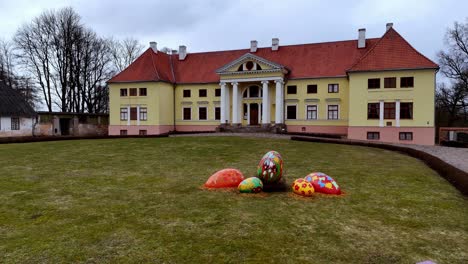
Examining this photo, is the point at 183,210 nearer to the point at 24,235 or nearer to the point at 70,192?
the point at 24,235

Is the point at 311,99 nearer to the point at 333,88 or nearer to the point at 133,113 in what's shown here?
the point at 333,88

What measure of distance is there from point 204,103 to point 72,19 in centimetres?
2495

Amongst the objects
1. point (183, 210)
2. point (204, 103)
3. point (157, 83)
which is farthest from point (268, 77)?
point (183, 210)

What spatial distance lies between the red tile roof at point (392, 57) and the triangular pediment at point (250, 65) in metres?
8.53

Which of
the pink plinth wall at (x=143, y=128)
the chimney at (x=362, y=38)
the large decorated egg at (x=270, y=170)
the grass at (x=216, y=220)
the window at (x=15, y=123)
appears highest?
the chimney at (x=362, y=38)

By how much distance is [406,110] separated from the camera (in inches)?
1227

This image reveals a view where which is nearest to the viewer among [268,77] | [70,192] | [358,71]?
[70,192]

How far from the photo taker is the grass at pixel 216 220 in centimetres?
532

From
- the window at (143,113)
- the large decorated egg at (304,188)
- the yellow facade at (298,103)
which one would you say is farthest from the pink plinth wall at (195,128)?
the large decorated egg at (304,188)

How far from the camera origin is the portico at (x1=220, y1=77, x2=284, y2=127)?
3728 cm

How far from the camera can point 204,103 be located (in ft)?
136

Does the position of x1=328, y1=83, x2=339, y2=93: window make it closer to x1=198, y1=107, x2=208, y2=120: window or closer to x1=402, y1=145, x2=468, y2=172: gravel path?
x1=402, y1=145, x2=468, y2=172: gravel path

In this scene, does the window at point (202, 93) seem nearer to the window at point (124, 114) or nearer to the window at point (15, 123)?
the window at point (124, 114)

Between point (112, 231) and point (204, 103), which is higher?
point (204, 103)
